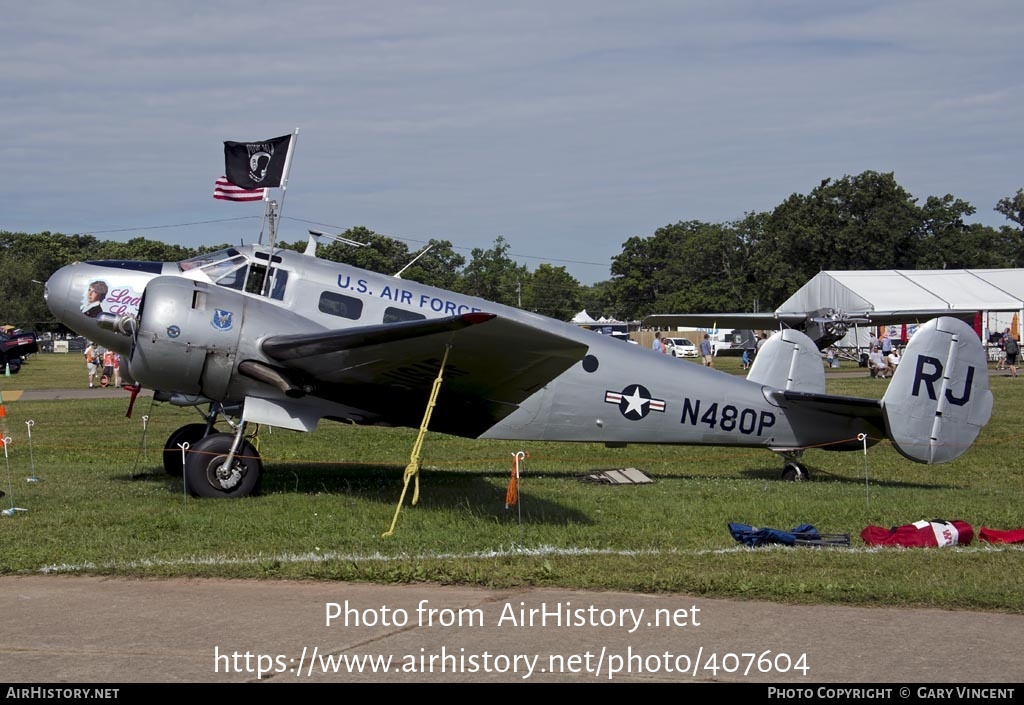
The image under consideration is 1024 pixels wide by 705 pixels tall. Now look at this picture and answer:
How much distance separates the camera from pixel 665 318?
3647cm

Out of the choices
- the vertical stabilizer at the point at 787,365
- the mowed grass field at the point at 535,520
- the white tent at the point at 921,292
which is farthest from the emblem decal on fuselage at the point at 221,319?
the white tent at the point at 921,292

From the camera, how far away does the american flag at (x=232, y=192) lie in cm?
1402

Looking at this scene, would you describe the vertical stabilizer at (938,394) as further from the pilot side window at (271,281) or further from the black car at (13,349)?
the black car at (13,349)

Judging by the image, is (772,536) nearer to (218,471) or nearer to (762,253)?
(218,471)

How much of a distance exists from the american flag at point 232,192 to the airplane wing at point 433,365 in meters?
3.46

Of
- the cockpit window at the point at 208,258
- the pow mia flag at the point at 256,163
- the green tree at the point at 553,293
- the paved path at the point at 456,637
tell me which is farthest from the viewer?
the green tree at the point at 553,293

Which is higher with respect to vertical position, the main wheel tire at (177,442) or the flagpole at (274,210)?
the flagpole at (274,210)

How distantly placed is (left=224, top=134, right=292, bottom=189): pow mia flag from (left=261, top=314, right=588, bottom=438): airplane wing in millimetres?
3180

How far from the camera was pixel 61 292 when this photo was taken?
11.7 metres

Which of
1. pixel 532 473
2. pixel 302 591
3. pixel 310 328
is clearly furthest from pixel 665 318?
pixel 302 591

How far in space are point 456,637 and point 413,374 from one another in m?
5.04

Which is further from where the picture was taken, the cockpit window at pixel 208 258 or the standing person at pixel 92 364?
the standing person at pixel 92 364

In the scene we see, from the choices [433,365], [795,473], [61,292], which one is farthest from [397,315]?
[795,473]

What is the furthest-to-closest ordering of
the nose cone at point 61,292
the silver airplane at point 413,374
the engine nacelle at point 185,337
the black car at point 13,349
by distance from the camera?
1. the black car at point 13,349
2. the nose cone at point 61,292
3. the engine nacelle at point 185,337
4. the silver airplane at point 413,374
